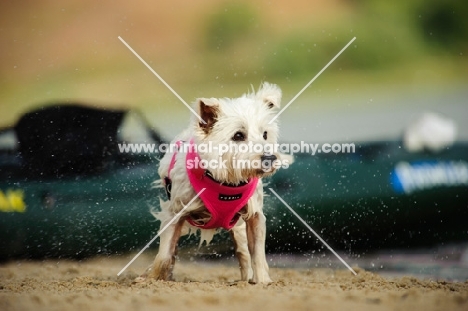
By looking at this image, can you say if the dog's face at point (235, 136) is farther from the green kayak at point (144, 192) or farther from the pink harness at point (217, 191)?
the green kayak at point (144, 192)

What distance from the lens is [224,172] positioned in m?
4.13

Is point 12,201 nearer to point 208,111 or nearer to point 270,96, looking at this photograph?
point 208,111

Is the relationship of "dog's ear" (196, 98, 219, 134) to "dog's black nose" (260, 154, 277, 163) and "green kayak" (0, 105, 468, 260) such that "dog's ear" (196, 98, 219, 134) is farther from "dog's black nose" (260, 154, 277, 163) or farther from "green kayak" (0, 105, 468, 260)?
"green kayak" (0, 105, 468, 260)

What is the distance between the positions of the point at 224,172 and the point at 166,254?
72cm

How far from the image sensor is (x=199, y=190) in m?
4.31

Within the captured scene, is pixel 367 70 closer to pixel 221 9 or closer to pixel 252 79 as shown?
pixel 252 79

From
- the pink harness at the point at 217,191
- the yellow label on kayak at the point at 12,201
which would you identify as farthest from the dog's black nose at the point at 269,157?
the yellow label on kayak at the point at 12,201

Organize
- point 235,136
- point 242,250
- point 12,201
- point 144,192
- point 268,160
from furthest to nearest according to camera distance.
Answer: point 12,201 → point 144,192 → point 242,250 → point 235,136 → point 268,160

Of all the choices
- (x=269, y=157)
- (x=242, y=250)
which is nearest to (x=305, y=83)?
(x=242, y=250)

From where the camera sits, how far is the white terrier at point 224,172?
13.4 feet

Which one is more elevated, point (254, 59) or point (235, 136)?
point (254, 59)

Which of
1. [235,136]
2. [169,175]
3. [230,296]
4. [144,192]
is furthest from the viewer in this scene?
[144,192]

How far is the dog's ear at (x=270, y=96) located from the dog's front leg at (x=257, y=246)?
73 cm

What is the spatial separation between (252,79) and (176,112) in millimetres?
723
